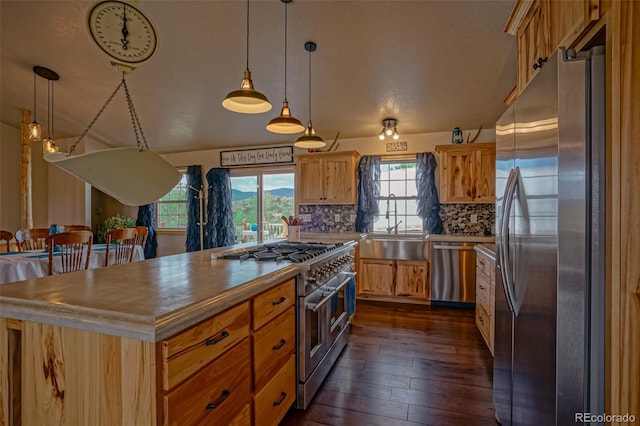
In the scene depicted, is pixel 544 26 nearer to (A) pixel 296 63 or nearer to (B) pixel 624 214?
(B) pixel 624 214

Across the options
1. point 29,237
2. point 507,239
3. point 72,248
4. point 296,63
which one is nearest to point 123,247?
point 72,248

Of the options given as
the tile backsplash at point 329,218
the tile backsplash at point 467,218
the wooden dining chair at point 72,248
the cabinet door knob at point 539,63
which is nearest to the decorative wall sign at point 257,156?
the tile backsplash at point 329,218

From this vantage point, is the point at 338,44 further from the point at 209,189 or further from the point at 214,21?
the point at 209,189

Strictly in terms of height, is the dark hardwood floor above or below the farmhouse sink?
below

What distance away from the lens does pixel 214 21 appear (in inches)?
111

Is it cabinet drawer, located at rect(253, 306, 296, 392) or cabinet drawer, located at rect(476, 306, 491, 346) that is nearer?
cabinet drawer, located at rect(253, 306, 296, 392)

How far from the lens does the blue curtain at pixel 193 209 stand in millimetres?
5523

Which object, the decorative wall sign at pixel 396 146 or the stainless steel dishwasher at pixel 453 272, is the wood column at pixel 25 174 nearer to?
the decorative wall sign at pixel 396 146

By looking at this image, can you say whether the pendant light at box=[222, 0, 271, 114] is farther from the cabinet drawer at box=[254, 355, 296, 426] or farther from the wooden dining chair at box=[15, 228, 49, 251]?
the wooden dining chair at box=[15, 228, 49, 251]

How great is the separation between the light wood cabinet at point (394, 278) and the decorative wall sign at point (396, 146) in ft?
5.64

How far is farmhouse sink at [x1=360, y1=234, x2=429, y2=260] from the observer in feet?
12.7

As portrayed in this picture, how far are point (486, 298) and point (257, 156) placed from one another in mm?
4112

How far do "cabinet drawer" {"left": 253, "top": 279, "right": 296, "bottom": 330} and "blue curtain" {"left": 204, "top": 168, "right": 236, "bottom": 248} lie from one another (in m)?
3.97

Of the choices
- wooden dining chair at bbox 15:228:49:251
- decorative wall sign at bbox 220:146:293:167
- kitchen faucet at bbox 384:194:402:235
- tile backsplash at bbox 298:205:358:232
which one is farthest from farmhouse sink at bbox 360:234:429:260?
wooden dining chair at bbox 15:228:49:251
